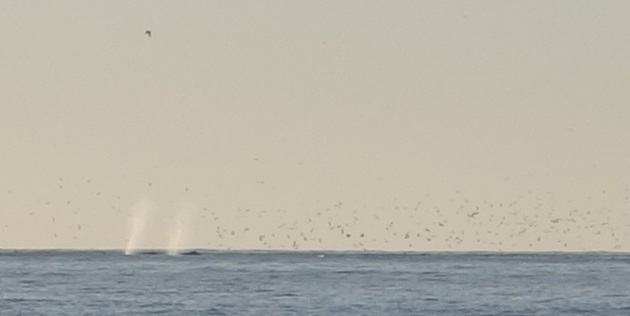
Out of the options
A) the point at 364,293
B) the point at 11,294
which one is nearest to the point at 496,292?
the point at 364,293

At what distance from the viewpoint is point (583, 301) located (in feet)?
579

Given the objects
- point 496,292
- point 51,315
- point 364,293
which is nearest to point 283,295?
point 364,293

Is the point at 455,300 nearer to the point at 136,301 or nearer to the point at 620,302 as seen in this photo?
the point at 620,302

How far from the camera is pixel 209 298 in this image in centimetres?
17450

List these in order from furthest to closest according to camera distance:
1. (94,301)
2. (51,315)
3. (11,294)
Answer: (11,294) < (94,301) < (51,315)

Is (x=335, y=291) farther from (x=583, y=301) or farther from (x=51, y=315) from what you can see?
(x=51, y=315)

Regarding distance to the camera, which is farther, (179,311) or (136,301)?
(136,301)

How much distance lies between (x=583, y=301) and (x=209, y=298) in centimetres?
2778

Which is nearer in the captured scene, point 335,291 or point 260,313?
point 260,313

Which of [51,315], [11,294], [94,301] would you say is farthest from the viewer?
[11,294]

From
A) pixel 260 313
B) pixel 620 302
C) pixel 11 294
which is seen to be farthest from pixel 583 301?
pixel 11 294

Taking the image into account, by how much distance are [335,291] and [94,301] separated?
27992mm

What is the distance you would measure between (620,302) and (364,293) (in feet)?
70.0

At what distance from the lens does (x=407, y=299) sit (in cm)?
17662
